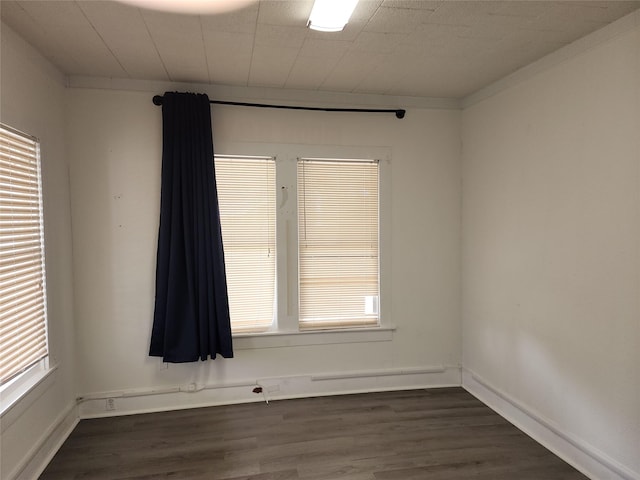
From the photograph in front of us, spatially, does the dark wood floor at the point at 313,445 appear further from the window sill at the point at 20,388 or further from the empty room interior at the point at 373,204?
the window sill at the point at 20,388

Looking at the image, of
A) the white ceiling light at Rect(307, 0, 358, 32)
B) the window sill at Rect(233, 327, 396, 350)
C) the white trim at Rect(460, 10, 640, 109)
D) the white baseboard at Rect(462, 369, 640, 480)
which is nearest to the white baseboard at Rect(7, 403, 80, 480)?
the window sill at Rect(233, 327, 396, 350)

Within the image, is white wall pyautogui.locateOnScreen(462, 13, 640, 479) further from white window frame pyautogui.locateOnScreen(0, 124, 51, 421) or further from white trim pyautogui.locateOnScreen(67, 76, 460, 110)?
white window frame pyautogui.locateOnScreen(0, 124, 51, 421)

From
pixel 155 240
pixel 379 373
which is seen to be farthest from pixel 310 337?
pixel 155 240

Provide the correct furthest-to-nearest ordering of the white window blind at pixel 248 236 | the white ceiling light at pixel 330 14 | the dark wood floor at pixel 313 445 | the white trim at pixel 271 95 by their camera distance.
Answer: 1. the white window blind at pixel 248 236
2. the white trim at pixel 271 95
3. the dark wood floor at pixel 313 445
4. the white ceiling light at pixel 330 14

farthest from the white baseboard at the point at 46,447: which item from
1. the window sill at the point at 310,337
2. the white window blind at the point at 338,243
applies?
the white window blind at the point at 338,243

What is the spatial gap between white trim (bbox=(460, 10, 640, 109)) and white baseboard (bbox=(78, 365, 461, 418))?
238cm

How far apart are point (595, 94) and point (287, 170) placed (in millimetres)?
2082

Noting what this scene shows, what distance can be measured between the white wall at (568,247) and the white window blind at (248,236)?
5.76 ft

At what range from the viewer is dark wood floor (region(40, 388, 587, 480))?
2250 millimetres

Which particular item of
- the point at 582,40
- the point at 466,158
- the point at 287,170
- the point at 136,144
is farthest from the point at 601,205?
the point at 136,144

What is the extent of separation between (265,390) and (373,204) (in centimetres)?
180

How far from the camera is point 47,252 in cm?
240

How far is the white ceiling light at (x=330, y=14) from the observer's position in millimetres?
1846

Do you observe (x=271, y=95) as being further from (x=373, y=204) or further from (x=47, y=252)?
(x=47, y=252)
